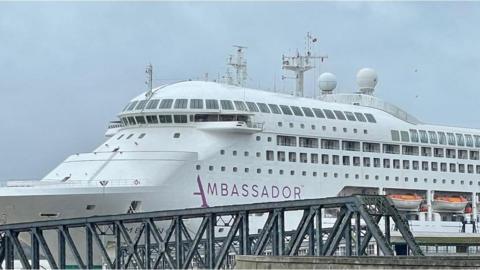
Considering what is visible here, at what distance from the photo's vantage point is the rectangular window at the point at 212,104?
58.7m

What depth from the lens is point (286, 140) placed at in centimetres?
6131

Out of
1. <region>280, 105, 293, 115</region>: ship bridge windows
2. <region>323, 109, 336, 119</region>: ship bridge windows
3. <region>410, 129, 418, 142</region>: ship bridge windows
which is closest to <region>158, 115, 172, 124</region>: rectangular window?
<region>280, 105, 293, 115</region>: ship bridge windows

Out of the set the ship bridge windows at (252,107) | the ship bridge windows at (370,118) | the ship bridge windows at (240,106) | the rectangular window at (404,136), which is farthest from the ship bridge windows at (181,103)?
the rectangular window at (404,136)

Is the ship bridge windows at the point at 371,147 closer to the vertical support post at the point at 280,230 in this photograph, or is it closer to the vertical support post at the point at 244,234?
the vertical support post at the point at 244,234

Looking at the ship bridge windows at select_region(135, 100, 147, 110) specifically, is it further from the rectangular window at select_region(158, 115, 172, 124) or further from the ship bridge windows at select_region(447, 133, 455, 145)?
the ship bridge windows at select_region(447, 133, 455, 145)

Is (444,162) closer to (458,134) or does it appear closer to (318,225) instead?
(458,134)

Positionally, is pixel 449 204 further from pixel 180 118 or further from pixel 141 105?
pixel 141 105

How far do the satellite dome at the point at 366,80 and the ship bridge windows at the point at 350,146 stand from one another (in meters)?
7.60

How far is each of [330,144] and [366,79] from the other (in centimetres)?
959

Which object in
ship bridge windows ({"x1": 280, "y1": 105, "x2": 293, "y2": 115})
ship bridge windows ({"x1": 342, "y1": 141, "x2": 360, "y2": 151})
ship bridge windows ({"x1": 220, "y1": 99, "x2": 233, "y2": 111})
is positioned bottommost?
ship bridge windows ({"x1": 342, "y1": 141, "x2": 360, "y2": 151})

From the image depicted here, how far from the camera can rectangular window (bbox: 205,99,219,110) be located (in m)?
58.7

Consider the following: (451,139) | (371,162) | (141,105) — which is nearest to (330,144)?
(371,162)

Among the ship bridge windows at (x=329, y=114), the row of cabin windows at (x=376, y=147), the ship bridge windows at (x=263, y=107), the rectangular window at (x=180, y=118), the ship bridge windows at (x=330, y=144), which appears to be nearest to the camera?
the rectangular window at (x=180, y=118)

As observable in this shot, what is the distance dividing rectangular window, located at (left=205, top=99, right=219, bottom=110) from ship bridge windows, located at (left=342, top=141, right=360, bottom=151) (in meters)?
8.73
